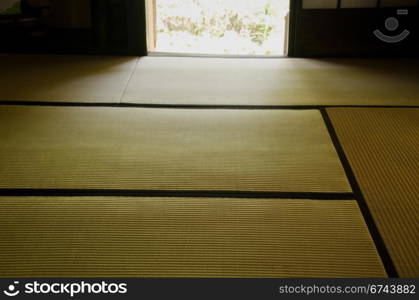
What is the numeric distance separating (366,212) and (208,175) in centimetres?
64

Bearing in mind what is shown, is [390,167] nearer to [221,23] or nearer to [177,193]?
[177,193]

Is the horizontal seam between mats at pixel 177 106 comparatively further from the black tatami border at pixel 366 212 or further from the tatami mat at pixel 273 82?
the black tatami border at pixel 366 212

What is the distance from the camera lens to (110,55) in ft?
13.0

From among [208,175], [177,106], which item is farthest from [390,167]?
[177,106]

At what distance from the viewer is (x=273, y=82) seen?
331 cm

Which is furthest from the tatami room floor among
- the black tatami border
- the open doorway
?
the open doorway

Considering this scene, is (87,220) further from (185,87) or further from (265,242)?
(185,87)

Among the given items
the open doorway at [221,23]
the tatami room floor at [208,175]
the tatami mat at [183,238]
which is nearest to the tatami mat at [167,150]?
the tatami room floor at [208,175]

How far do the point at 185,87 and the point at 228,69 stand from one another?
1.78 feet

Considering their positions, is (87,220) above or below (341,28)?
below

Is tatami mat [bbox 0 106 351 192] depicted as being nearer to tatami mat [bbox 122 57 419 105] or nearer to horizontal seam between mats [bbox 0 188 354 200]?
horizontal seam between mats [bbox 0 188 354 200]

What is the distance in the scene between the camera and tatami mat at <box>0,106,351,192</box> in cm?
202

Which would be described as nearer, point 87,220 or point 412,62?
point 87,220

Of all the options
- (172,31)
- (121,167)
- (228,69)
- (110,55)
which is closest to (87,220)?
(121,167)
